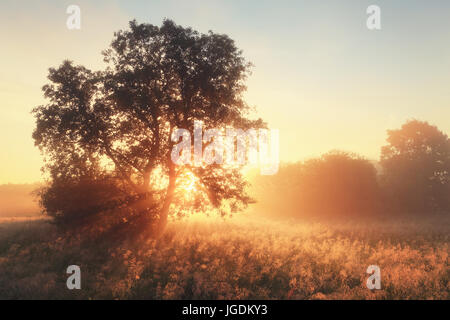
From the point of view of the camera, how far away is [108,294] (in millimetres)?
9062

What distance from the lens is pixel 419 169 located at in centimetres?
4184

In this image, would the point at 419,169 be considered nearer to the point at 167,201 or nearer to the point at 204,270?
the point at 167,201

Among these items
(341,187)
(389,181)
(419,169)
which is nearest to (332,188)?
(341,187)

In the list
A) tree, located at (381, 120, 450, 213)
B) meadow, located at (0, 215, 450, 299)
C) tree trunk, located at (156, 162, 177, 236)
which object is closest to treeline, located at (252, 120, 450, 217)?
tree, located at (381, 120, 450, 213)

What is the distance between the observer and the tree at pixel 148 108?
14641mm

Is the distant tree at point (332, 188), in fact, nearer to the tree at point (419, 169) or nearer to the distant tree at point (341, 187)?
the distant tree at point (341, 187)

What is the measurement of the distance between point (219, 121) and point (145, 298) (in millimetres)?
10025

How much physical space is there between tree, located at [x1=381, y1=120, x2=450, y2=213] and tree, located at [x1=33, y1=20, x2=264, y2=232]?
37.3m

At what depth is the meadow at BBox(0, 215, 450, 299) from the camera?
9309mm

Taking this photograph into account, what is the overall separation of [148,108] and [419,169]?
4394 centimetres

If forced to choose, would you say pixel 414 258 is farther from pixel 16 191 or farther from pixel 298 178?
pixel 16 191

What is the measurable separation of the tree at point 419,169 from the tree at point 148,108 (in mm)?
37349

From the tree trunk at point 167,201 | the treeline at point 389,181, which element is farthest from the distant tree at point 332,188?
the tree trunk at point 167,201

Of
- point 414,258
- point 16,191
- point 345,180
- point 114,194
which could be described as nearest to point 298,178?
point 345,180
